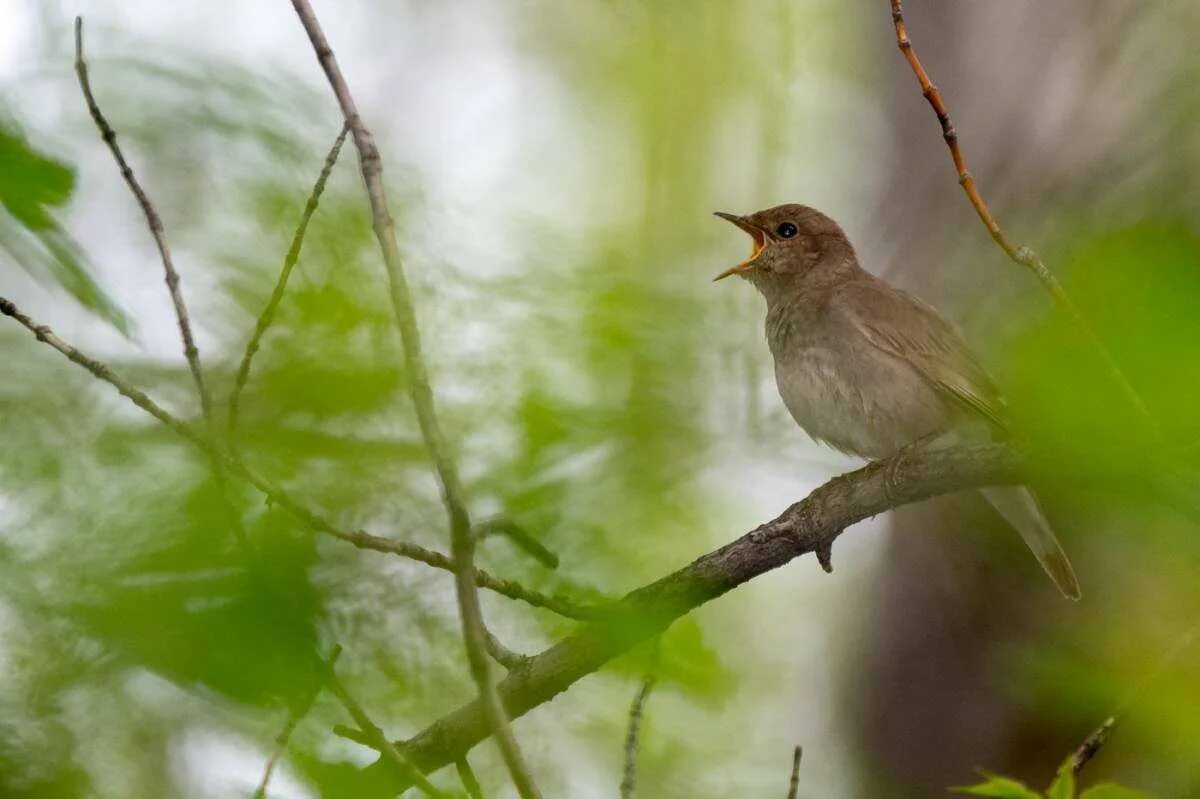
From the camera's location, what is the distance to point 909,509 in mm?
6301

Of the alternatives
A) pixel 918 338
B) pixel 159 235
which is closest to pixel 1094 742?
pixel 159 235

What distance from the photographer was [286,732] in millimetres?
1836

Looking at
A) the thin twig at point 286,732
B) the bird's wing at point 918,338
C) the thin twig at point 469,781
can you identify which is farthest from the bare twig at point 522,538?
the bird's wing at point 918,338

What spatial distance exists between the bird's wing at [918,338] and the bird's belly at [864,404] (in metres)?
0.06

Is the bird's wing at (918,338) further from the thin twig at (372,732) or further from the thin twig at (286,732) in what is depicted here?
the thin twig at (286,732)

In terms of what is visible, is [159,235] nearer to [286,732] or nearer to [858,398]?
[286,732]

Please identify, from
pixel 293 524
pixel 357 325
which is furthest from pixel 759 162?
pixel 293 524

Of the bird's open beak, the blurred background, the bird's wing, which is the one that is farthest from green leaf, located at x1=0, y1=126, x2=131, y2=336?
the bird's open beak

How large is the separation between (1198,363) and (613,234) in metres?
3.79

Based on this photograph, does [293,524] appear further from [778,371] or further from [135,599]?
[778,371]

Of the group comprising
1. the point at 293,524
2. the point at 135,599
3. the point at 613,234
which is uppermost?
the point at 613,234

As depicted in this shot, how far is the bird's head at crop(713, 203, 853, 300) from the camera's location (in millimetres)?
6195

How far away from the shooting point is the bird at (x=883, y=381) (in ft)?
16.9

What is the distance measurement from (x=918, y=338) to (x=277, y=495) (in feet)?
11.9
